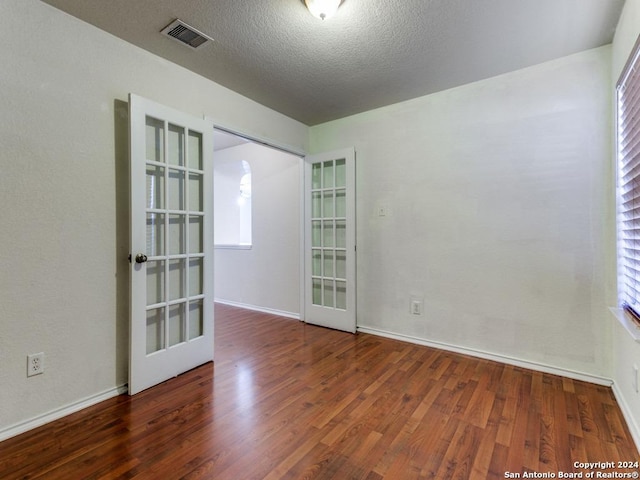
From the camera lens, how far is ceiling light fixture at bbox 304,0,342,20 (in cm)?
172

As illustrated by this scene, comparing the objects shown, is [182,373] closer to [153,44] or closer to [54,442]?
[54,442]

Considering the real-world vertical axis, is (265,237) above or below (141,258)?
above

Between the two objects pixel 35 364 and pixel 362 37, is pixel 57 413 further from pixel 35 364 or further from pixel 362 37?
pixel 362 37

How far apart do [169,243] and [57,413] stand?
1.21 metres

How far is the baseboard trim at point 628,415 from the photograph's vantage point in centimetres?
159

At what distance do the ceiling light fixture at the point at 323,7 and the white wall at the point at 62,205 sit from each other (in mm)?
1314

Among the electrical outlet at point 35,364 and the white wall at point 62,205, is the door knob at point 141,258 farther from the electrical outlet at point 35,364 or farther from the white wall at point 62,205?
the electrical outlet at point 35,364

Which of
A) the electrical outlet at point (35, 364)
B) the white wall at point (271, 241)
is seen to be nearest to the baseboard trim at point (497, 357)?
the white wall at point (271, 241)

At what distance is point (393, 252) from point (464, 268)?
27.6 inches

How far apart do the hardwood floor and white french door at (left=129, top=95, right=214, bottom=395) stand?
21 cm

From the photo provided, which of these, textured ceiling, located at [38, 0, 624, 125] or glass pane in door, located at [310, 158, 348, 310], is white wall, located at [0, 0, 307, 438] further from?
glass pane in door, located at [310, 158, 348, 310]

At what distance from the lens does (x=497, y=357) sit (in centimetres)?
263

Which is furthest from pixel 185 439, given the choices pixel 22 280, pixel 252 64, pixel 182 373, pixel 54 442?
pixel 252 64

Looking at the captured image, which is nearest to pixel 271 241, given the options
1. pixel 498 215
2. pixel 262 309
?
pixel 262 309
